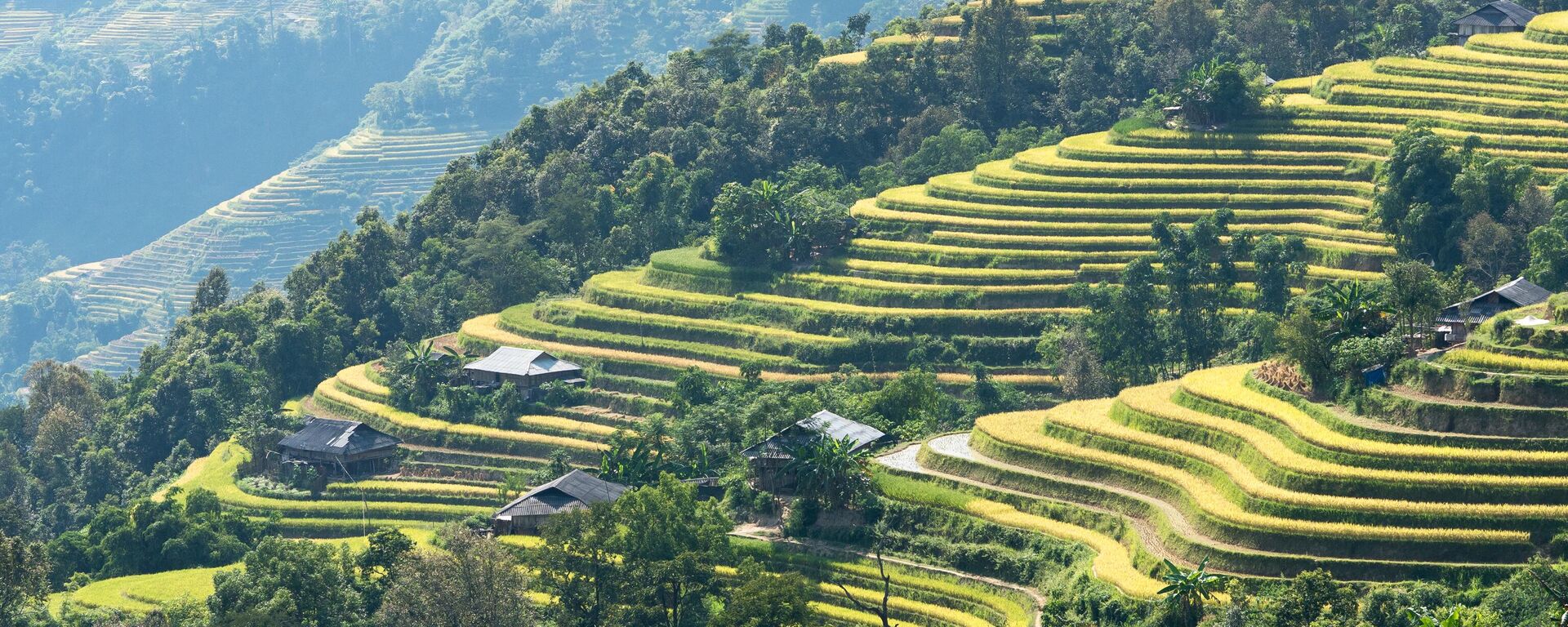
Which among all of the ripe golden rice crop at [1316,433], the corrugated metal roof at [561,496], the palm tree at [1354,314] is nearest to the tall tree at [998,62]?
the corrugated metal roof at [561,496]

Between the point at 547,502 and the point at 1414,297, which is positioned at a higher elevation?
the point at 1414,297

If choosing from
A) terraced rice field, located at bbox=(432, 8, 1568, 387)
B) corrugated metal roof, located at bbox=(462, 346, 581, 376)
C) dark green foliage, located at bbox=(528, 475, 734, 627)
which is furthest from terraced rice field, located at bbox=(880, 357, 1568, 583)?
corrugated metal roof, located at bbox=(462, 346, 581, 376)

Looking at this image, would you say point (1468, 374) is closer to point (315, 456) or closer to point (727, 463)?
point (727, 463)

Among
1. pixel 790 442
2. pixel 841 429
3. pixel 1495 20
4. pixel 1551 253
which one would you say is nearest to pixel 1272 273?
pixel 1551 253

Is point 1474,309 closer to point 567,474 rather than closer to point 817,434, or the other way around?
point 817,434

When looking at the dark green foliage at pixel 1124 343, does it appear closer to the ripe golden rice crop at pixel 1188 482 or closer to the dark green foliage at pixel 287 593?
the ripe golden rice crop at pixel 1188 482
